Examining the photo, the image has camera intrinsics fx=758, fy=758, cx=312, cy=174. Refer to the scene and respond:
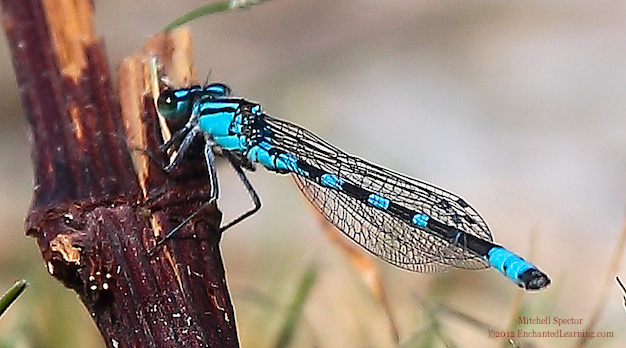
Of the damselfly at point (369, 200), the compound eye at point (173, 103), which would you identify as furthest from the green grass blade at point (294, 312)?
the compound eye at point (173, 103)

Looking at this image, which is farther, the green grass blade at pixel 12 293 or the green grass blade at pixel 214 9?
the green grass blade at pixel 214 9

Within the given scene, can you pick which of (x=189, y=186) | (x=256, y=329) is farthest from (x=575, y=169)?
(x=189, y=186)

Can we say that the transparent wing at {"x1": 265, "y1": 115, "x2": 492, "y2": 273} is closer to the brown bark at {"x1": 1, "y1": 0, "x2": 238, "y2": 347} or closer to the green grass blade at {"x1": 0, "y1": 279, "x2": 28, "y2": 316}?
the brown bark at {"x1": 1, "y1": 0, "x2": 238, "y2": 347}

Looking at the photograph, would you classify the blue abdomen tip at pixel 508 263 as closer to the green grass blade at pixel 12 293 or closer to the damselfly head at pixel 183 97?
the damselfly head at pixel 183 97

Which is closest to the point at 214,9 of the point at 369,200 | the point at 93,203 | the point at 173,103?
the point at 173,103

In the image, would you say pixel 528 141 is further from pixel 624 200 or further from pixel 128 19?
pixel 128 19

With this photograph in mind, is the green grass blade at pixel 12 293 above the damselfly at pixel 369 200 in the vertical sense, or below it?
below
